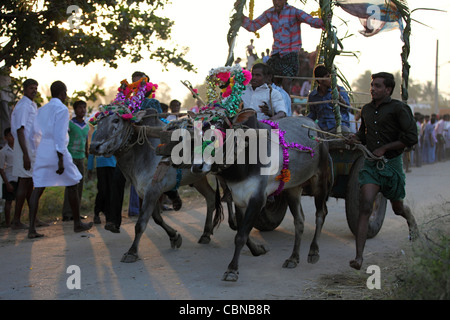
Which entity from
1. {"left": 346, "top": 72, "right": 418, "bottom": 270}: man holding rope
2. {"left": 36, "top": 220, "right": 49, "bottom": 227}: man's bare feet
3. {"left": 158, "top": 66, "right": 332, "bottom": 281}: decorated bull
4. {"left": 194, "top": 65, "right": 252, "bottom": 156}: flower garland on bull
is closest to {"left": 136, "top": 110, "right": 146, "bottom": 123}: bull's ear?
{"left": 158, "top": 66, "right": 332, "bottom": 281}: decorated bull

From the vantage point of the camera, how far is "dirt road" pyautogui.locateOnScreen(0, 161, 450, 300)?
4934 mm

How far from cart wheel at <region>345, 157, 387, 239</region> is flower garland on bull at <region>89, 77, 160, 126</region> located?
2995 millimetres

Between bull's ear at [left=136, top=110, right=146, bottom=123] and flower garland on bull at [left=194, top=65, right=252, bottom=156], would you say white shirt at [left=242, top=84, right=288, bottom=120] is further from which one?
bull's ear at [left=136, top=110, right=146, bottom=123]

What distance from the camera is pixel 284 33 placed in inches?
311

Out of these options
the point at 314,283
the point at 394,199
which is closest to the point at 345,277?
the point at 314,283

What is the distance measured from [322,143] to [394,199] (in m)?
1.29

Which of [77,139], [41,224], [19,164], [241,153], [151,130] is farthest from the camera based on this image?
[77,139]

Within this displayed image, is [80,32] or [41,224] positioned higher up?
[80,32]

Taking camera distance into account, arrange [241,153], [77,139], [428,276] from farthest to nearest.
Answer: [77,139]
[241,153]
[428,276]

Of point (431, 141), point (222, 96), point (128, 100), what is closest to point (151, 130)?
point (128, 100)

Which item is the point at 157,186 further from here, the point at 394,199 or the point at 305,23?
the point at 305,23

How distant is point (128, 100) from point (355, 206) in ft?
11.0

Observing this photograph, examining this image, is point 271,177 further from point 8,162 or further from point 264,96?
point 8,162

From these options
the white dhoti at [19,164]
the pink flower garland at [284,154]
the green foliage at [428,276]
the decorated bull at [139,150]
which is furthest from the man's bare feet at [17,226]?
the green foliage at [428,276]
